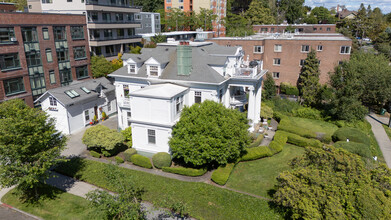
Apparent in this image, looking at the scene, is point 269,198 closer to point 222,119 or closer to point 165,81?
point 222,119

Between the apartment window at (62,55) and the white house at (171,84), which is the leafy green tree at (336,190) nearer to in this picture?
the white house at (171,84)

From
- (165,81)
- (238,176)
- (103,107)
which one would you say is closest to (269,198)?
(238,176)

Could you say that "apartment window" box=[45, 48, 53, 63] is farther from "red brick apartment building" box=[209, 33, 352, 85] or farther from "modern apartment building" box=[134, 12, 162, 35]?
"modern apartment building" box=[134, 12, 162, 35]

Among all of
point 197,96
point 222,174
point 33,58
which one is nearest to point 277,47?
point 197,96

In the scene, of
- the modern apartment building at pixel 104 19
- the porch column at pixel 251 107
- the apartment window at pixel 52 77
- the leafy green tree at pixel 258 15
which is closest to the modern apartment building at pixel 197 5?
the leafy green tree at pixel 258 15

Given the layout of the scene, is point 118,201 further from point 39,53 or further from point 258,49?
point 258,49

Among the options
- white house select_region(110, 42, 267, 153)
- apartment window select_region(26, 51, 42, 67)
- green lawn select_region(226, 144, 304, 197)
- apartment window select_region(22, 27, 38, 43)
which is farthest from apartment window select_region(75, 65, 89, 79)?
green lawn select_region(226, 144, 304, 197)
